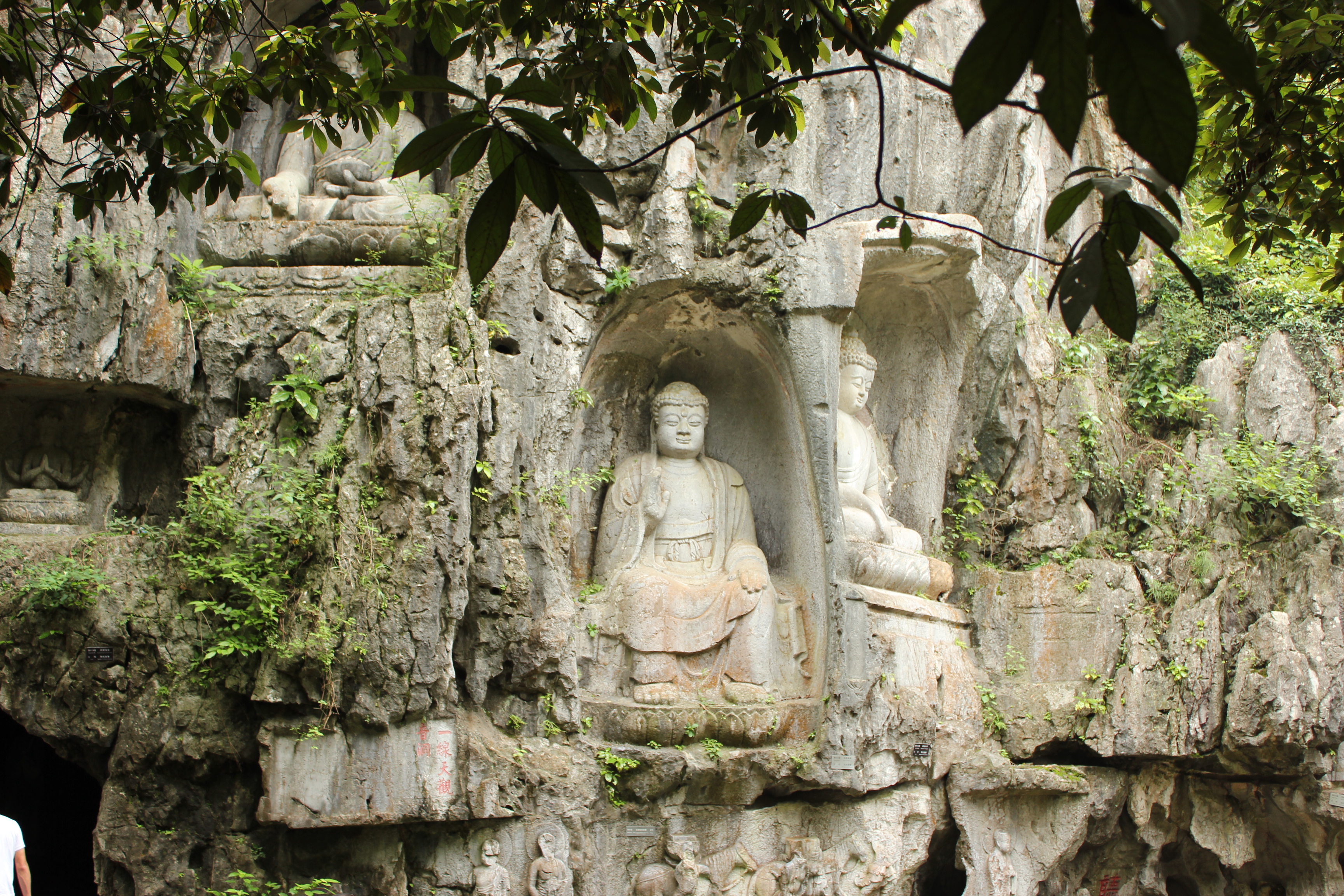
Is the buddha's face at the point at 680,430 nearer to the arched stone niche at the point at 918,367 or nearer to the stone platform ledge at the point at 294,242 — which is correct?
the arched stone niche at the point at 918,367

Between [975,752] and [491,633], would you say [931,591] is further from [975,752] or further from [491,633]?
[491,633]

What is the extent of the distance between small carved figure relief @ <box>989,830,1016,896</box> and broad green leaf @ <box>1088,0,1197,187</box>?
7.35m

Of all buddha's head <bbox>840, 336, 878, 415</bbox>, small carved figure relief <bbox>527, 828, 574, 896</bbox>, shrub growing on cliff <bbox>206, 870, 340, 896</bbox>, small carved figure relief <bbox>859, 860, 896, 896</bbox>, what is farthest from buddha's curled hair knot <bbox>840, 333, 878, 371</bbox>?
shrub growing on cliff <bbox>206, 870, 340, 896</bbox>

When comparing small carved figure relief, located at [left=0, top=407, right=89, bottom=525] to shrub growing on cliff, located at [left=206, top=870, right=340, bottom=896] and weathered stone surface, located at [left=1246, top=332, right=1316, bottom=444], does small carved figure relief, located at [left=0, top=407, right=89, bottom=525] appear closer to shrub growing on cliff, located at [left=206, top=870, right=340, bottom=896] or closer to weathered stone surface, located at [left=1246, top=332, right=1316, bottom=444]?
shrub growing on cliff, located at [left=206, top=870, right=340, bottom=896]

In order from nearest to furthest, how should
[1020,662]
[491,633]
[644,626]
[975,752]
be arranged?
[491,633], [644,626], [975,752], [1020,662]

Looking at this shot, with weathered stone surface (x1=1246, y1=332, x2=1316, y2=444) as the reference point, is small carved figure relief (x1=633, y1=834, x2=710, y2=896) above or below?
below

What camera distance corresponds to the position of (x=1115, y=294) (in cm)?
195

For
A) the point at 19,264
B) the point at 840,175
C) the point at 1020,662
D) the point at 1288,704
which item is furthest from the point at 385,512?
the point at 1288,704

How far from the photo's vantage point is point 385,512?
6.07 metres

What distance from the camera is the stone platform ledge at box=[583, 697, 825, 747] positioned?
7.08m

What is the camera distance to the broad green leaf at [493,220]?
190cm

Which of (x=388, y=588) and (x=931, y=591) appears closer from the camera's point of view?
(x=388, y=588)

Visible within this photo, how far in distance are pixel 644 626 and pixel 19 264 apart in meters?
4.21

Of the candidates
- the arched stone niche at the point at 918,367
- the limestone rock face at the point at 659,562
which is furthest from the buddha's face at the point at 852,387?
the arched stone niche at the point at 918,367
